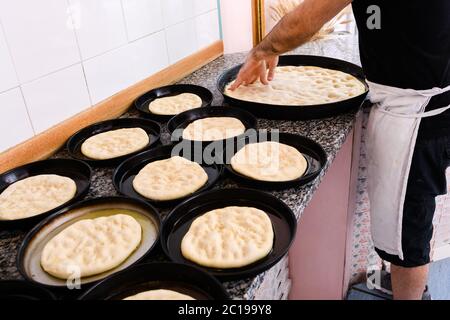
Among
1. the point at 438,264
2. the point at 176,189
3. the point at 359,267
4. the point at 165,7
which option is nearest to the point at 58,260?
the point at 176,189

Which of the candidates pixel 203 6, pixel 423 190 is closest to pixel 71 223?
pixel 423 190

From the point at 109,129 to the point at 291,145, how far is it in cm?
72

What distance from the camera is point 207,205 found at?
3.92ft

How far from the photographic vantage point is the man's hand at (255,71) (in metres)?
1.70

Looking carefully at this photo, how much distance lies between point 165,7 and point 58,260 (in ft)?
4.43

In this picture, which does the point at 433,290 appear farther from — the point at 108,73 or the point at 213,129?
the point at 108,73

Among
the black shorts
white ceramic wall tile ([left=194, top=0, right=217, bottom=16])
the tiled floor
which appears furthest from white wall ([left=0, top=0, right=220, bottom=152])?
the tiled floor

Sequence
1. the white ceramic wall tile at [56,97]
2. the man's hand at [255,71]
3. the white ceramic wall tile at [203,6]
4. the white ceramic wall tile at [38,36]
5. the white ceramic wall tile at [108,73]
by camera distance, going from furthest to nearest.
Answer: the white ceramic wall tile at [203,6]
the man's hand at [255,71]
the white ceramic wall tile at [108,73]
the white ceramic wall tile at [56,97]
the white ceramic wall tile at [38,36]

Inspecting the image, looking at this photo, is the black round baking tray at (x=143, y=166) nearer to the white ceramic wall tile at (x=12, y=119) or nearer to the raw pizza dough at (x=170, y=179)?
the raw pizza dough at (x=170, y=179)

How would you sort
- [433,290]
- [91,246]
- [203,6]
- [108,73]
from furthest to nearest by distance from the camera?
[433,290] < [203,6] < [108,73] < [91,246]

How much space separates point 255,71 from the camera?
5.90 feet

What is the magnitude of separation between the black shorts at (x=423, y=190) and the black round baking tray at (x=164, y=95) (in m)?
0.86

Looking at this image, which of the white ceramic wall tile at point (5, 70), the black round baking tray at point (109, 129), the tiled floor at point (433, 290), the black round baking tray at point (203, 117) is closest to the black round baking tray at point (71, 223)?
the black round baking tray at point (109, 129)
